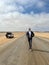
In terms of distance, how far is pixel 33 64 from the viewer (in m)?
9.59

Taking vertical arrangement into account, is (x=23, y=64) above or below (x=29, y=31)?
below

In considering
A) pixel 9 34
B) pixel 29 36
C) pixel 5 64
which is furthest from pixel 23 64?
pixel 9 34

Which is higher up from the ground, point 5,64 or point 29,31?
point 29,31

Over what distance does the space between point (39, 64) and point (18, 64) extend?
1096mm

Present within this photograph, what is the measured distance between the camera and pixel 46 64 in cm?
945

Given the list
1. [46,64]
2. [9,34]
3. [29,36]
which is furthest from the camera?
[9,34]

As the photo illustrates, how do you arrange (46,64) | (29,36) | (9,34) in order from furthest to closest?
(9,34) → (29,36) → (46,64)

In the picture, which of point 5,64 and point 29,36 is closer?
point 5,64

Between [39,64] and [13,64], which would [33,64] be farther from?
[13,64]

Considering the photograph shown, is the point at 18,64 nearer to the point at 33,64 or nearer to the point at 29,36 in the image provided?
the point at 33,64

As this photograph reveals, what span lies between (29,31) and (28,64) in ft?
29.4

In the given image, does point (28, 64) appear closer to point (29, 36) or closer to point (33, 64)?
point (33, 64)

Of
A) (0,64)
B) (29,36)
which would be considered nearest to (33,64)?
(0,64)

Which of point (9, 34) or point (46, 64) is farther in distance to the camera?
point (9, 34)
